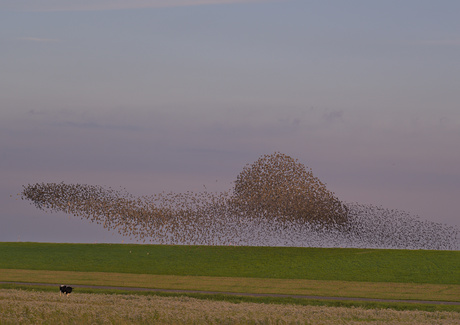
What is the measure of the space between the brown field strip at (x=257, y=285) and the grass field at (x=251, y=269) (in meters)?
0.05

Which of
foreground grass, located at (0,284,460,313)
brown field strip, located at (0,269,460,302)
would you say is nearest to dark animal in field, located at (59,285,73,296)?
foreground grass, located at (0,284,460,313)

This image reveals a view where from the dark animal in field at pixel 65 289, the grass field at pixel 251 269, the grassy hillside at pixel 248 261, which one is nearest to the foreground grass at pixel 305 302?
the grass field at pixel 251 269

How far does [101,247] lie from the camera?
58.4 meters

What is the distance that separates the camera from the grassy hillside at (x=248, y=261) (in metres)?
42.1

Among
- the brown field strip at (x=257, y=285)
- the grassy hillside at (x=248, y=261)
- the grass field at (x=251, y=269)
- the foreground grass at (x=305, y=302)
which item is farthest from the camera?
the grassy hillside at (x=248, y=261)

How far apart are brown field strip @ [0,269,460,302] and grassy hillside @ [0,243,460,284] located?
8.13ft

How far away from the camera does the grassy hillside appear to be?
138 feet

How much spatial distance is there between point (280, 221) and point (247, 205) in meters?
3.34

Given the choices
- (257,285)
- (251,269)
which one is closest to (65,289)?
(257,285)

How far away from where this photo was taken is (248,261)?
48.5 m

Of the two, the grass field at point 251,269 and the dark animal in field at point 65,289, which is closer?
the dark animal in field at point 65,289

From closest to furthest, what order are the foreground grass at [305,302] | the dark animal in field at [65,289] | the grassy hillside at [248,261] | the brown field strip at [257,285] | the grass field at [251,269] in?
the dark animal in field at [65,289] < the foreground grass at [305,302] < the brown field strip at [257,285] < the grass field at [251,269] < the grassy hillside at [248,261]

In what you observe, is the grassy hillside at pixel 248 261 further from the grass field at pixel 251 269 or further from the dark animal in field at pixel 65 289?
the dark animal in field at pixel 65 289

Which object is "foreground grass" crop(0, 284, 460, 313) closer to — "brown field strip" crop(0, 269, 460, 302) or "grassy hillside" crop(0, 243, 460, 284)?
"brown field strip" crop(0, 269, 460, 302)
